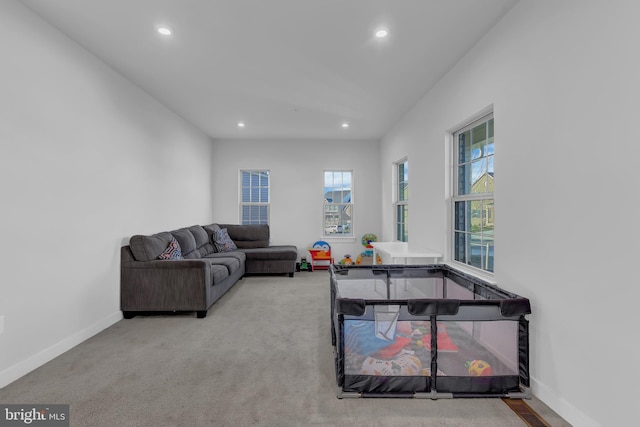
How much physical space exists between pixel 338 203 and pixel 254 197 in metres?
1.84

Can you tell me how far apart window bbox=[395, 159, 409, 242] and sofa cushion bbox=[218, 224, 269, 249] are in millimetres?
2609

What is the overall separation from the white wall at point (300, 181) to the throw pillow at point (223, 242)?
2.89 feet

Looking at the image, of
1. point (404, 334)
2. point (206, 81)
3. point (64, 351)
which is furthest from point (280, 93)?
point (64, 351)

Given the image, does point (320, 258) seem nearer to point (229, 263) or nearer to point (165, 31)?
point (229, 263)

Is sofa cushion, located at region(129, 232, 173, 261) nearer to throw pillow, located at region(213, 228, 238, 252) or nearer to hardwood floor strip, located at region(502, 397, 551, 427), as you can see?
throw pillow, located at region(213, 228, 238, 252)

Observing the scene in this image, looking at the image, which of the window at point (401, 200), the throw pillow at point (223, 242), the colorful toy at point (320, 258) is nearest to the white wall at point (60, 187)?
the throw pillow at point (223, 242)

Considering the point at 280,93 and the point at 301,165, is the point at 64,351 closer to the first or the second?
→ the point at 280,93

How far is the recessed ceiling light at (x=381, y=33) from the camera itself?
2508 millimetres

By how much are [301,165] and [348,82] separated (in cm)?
311

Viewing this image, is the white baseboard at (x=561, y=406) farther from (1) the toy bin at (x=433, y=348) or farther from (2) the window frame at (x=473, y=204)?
(2) the window frame at (x=473, y=204)

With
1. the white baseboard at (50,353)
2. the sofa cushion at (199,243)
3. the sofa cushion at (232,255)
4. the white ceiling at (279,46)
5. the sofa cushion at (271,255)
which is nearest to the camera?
the white baseboard at (50,353)

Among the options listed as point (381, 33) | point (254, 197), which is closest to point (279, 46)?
point (381, 33)

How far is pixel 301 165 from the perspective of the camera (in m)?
6.53

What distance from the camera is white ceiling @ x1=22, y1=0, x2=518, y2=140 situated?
2.25 meters
